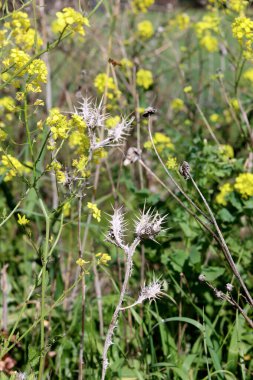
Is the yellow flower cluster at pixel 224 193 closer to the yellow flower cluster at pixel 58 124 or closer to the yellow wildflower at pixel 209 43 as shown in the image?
the yellow flower cluster at pixel 58 124

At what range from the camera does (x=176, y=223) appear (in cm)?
265

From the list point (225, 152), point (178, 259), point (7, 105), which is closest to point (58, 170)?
point (7, 105)

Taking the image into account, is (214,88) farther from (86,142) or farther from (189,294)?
(86,142)

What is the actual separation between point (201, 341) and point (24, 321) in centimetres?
83

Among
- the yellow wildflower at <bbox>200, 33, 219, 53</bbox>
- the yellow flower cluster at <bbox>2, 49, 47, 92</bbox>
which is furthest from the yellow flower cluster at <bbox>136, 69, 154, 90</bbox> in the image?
the yellow flower cluster at <bbox>2, 49, 47, 92</bbox>

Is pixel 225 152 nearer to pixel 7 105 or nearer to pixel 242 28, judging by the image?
pixel 242 28

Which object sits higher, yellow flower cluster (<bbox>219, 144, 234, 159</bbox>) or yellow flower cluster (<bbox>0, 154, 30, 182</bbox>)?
yellow flower cluster (<bbox>0, 154, 30, 182</bbox>)

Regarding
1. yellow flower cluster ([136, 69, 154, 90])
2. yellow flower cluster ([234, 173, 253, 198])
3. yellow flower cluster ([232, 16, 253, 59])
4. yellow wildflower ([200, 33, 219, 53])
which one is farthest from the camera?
yellow wildflower ([200, 33, 219, 53])

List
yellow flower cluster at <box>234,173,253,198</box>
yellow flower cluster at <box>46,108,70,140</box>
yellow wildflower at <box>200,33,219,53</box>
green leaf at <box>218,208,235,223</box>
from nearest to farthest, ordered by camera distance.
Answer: yellow flower cluster at <box>46,108,70,140</box>, yellow flower cluster at <box>234,173,253,198</box>, green leaf at <box>218,208,235,223</box>, yellow wildflower at <box>200,33,219,53</box>

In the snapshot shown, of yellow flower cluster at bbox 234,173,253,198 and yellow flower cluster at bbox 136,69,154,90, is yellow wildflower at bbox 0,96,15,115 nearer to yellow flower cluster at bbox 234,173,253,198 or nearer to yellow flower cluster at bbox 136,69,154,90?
yellow flower cluster at bbox 136,69,154,90

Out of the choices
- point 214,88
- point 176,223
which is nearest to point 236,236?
point 176,223

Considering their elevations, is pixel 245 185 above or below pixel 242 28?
below

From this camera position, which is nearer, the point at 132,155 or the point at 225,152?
the point at 132,155

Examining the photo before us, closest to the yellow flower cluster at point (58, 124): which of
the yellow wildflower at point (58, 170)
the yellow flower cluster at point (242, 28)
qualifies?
the yellow wildflower at point (58, 170)
